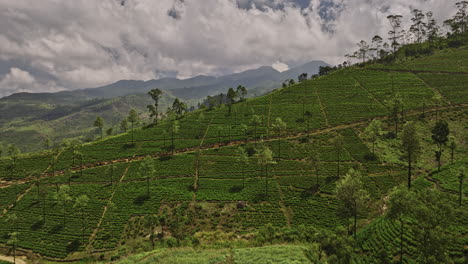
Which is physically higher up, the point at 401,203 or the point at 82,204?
the point at 401,203

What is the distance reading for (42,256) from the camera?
50906 mm

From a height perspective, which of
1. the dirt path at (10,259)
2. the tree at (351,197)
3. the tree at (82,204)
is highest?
the tree at (351,197)

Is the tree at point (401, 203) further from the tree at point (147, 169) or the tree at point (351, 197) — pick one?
the tree at point (147, 169)

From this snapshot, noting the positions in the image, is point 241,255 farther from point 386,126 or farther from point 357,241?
point 386,126

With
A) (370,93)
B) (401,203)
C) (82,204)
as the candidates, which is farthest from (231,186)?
Result: (370,93)

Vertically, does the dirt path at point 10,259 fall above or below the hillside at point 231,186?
below

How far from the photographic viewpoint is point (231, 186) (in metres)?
69.8

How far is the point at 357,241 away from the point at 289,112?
86.9 meters

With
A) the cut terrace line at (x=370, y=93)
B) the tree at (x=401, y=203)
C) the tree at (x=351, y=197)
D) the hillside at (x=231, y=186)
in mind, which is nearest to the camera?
the tree at (x=401, y=203)

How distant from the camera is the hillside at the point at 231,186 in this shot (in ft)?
149

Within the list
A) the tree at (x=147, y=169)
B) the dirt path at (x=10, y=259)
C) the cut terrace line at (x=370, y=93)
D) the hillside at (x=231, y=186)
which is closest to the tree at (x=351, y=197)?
the hillside at (x=231, y=186)

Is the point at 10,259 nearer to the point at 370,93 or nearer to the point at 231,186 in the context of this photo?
the point at 231,186

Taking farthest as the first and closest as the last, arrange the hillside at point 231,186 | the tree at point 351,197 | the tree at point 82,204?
the tree at point 82,204
the hillside at point 231,186
the tree at point 351,197

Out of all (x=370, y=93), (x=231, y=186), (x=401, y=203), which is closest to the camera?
(x=401, y=203)
